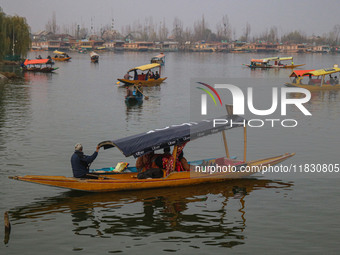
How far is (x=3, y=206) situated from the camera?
60.3 feet

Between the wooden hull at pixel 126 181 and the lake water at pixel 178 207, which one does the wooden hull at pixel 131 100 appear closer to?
the lake water at pixel 178 207

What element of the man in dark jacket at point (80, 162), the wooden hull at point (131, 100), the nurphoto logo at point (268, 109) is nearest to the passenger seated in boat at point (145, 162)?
the man in dark jacket at point (80, 162)

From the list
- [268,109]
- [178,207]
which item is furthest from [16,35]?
[178,207]

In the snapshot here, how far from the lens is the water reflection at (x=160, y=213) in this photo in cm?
1620

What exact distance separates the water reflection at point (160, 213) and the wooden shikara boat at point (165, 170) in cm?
36

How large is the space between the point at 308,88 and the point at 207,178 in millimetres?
43419

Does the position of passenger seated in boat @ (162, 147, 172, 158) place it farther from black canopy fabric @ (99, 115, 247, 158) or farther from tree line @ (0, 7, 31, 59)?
tree line @ (0, 7, 31, 59)

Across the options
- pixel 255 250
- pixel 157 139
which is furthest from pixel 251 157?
pixel 255 250

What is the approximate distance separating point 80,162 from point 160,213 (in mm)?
3688

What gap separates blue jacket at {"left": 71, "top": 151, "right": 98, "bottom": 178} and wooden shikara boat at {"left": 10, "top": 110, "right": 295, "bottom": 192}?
14.4 inches

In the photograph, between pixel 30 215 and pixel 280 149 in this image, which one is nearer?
pixel 30 215

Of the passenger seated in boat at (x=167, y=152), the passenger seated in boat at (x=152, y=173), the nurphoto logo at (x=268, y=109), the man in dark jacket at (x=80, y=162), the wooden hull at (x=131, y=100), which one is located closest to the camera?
the man in dark jacket at (x=80, y=162)

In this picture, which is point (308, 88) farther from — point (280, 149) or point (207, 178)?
point (207, 178)

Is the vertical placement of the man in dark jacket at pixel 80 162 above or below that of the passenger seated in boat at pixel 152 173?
above
